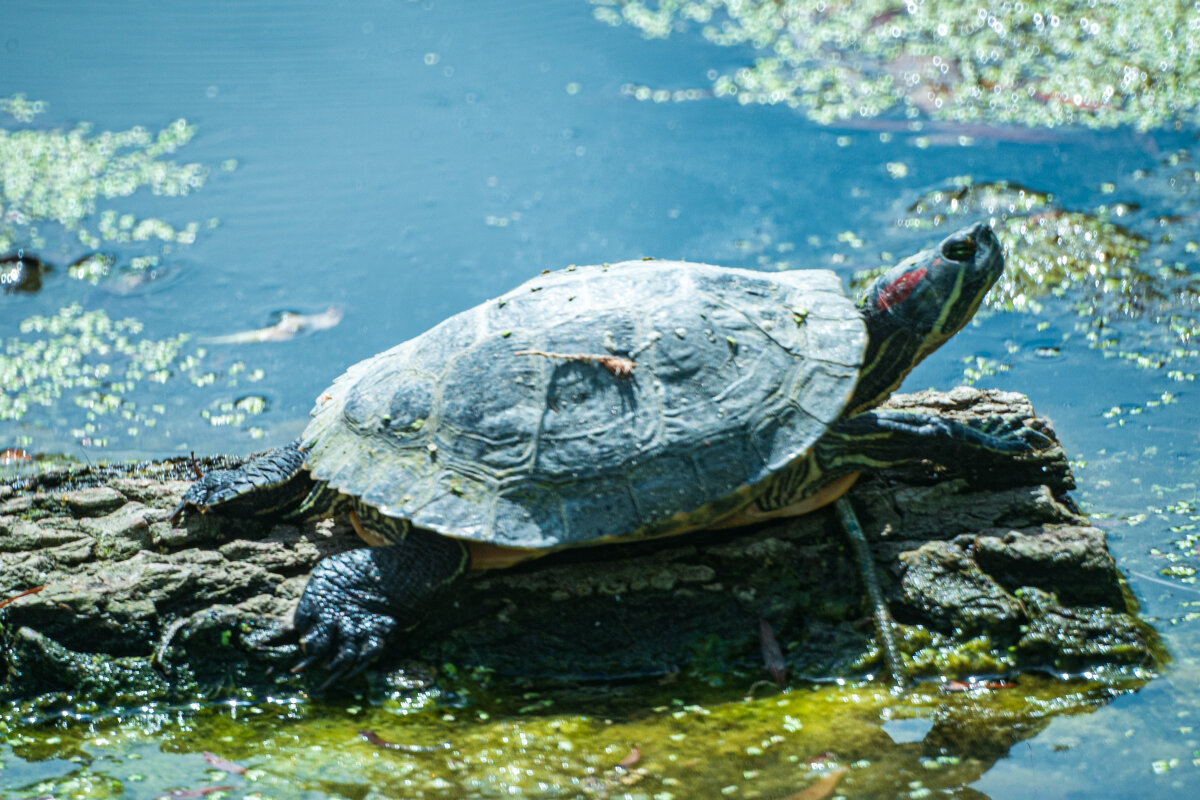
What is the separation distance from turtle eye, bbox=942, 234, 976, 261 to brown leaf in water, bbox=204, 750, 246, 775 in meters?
3.14

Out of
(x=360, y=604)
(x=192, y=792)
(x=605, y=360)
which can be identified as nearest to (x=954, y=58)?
(x=605, y=360)

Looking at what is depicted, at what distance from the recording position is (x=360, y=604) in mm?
3564

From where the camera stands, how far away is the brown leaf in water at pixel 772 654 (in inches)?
142

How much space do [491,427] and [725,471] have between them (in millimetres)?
830

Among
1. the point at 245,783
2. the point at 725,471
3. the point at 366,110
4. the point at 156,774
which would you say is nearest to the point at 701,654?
the point at 725,471

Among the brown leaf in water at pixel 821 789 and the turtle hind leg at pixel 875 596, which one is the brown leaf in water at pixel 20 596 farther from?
the turtle hind leg at pixel 875 596

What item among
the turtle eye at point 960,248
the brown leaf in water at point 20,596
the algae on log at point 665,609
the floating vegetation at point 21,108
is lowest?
the algae on log at point 665,609

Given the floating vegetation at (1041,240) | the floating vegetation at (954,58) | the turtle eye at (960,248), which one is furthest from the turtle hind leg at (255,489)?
the floating vegetation at (954,58)

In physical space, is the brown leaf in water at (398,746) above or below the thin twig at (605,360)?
below

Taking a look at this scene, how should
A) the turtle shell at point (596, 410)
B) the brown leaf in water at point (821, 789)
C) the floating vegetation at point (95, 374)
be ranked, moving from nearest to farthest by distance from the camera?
the brown leaf in water at point (821, 789), the turtle shell at point (596, 410), the floating vegetation at point (95, 374)

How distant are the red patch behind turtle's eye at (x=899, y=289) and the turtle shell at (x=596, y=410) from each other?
0.70 ft

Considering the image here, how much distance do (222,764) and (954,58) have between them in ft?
26.3

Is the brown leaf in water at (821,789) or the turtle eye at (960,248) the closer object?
the brown leaf in water at (821,789)

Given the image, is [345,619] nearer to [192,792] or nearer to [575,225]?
[192,792]
